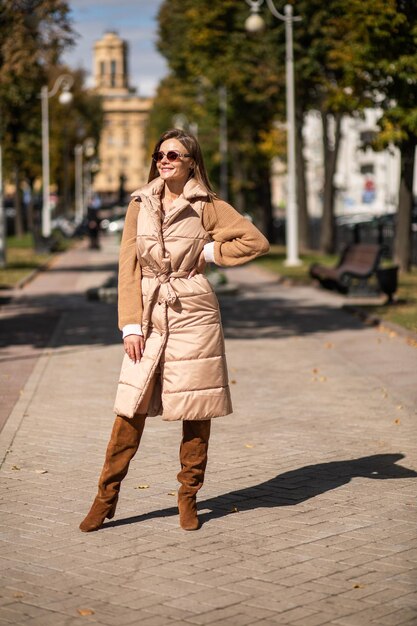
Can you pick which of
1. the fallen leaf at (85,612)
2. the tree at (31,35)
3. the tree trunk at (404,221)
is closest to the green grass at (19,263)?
the tree at (31,35)

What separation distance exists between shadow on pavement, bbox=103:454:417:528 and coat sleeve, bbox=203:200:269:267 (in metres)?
1.35

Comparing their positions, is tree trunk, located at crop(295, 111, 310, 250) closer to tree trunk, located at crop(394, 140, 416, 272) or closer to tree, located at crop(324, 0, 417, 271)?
tree trunk, located at crop(394, 140, 416, 272)

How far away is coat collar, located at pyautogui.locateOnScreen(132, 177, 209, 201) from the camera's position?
255 inches

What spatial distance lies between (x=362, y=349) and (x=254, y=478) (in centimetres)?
748

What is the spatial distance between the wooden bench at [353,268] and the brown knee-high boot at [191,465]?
15.9 meters

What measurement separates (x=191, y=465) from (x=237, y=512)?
580 millimetres

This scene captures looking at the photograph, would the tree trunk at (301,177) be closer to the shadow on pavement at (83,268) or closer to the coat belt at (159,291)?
the shadow on pavement at (83,268)

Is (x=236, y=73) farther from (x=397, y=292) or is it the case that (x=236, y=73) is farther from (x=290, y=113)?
(x=397, y=292)

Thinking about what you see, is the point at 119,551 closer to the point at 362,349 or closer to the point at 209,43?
the point at 362,349

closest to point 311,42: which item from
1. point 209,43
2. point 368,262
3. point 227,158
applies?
point 209,43

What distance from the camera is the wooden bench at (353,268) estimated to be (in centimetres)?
2300

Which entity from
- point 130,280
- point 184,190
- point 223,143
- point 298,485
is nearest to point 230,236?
point 184,190

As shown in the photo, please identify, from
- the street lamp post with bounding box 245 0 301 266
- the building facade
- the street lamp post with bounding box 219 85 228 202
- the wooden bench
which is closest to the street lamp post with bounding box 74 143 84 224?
the building facade

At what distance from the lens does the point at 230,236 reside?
6.47 metres
